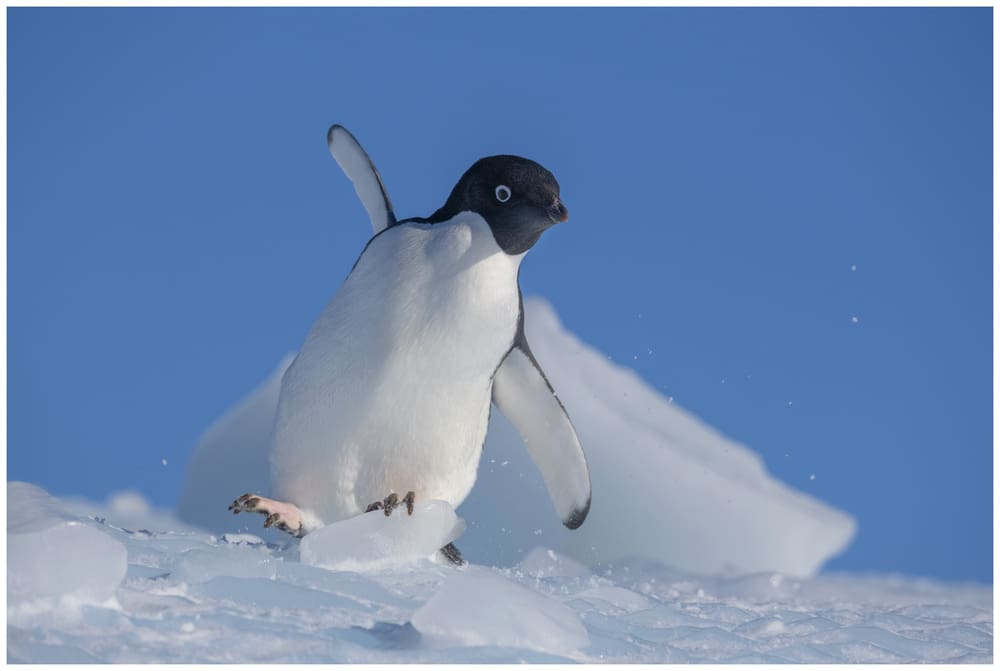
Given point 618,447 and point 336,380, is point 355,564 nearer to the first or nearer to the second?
point 336,380

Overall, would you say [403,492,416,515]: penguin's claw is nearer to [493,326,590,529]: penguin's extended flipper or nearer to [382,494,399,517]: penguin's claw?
[382,494,399,517]: penguin's claw

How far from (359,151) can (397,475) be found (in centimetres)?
99

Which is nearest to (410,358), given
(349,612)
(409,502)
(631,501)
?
(409,502)

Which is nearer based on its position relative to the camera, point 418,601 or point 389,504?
point 418,601

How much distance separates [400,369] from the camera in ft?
7.86

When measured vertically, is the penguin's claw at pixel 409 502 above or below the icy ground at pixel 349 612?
above

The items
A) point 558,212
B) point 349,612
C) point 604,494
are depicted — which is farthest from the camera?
point 604,494

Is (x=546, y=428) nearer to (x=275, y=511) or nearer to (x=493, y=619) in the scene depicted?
(x=275, y=511)

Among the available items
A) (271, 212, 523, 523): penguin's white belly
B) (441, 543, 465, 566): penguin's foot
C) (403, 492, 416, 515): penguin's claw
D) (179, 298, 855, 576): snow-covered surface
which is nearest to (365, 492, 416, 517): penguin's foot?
(403, 492, 416, 515): penguin's claw

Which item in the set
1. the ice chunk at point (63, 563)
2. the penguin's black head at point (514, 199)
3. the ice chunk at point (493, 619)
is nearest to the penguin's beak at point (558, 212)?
the penguin's black head at point (514, 199)

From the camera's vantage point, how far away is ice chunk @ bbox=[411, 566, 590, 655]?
1.77 m

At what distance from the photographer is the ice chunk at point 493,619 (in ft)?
5.80

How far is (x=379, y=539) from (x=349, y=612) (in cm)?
37

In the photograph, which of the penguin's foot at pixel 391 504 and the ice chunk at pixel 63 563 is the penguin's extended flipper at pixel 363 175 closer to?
the penguin's foot at pixel 391 504
